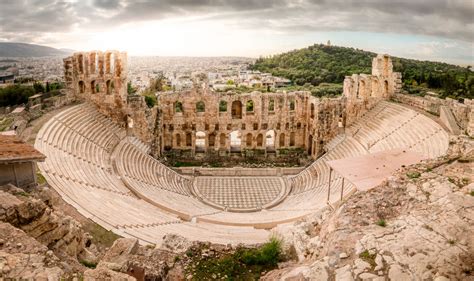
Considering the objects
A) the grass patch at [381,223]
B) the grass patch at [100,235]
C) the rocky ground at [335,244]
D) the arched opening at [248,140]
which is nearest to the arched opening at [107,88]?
the arched opening at [248,140]

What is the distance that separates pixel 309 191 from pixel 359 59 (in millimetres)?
67441

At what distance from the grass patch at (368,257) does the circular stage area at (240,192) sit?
15.9m

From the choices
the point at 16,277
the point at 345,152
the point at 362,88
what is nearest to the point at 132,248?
the point at 16,277

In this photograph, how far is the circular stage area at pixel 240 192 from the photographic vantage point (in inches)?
921

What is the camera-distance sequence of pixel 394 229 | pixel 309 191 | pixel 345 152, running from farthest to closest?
pixel 345 152 < pixel 309 191 < pixel 394 229

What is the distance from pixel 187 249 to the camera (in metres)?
10.3

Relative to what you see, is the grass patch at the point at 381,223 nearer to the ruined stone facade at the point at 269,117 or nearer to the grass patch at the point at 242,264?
the grass patch at the point at 242,264

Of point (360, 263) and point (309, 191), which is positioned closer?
point (360, 263)

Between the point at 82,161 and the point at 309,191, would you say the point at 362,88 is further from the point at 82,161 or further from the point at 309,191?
the point at 82,161

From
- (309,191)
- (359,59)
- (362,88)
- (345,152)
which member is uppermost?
(359,59)

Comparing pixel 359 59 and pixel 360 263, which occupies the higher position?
pixel 359 59

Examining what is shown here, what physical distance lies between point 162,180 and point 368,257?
2003 centimetres

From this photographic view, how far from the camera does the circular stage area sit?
76.8ft

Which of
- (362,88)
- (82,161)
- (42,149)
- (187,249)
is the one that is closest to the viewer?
(187,249)
